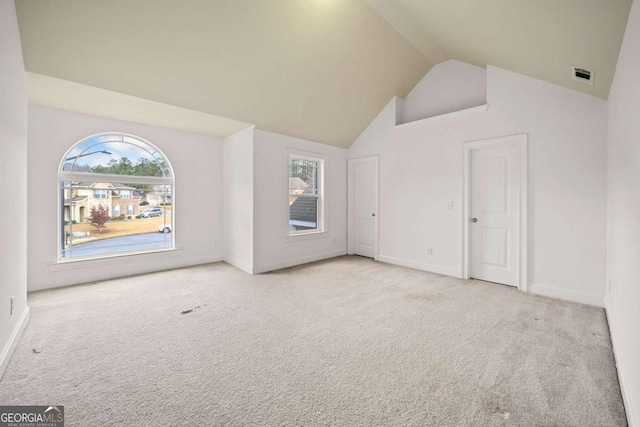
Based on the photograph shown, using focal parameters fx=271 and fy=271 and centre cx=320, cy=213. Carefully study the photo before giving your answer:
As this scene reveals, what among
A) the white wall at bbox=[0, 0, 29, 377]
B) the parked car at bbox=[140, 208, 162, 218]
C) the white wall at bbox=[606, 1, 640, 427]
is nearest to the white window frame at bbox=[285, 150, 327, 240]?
the parked car at bbox=[140, 208, 162, 218]

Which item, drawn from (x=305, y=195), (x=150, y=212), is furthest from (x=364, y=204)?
(x=150, y=212)

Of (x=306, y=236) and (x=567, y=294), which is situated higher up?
(x=306, y=236)

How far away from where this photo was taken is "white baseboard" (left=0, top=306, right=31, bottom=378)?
184 cm

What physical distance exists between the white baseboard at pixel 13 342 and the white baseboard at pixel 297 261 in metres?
2.46

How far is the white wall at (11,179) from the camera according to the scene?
189 centimetres

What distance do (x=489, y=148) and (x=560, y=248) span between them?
5.08 feet

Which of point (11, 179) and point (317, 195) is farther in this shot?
point (317, 195)

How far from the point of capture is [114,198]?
4125mm

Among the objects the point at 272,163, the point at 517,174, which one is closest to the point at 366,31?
the point at 272,163

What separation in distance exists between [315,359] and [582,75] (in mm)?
3662

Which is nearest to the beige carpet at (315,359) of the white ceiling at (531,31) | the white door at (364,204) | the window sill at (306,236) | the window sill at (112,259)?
the window sill at (112,259)

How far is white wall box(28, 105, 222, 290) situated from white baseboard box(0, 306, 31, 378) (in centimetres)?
104

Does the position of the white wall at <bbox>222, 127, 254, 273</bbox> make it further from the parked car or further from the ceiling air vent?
the ceiling air vent

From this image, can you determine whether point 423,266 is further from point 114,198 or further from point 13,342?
point 114,198
